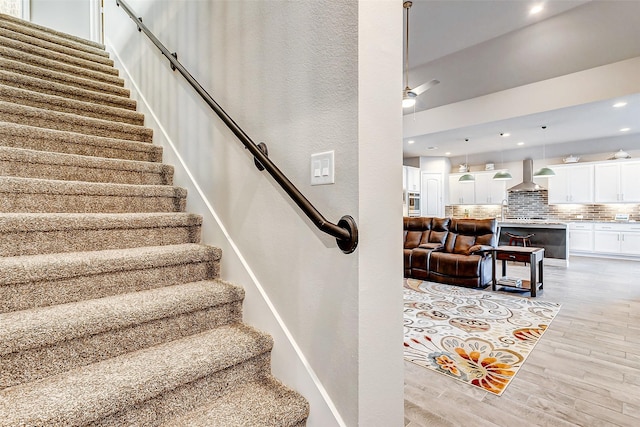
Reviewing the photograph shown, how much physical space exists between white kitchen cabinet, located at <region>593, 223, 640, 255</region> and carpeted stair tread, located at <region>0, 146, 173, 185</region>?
33.2 feet

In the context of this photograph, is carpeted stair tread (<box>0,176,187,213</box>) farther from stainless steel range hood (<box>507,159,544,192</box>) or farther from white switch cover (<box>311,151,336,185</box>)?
stainless steel range hood (<box>507,159,544,192</box>)

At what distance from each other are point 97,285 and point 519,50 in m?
5.94

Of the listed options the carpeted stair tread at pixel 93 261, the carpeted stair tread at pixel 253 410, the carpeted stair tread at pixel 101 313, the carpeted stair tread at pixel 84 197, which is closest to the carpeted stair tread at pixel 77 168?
the carpeted stair tread at pixel 84 197

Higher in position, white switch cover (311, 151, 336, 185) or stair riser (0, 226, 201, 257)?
white switch cover (311, 151, 336, 185)

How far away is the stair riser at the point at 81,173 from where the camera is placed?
1779 mm

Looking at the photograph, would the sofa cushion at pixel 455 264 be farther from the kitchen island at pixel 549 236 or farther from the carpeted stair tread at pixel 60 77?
the carpeted stair tread at pixel 60 77

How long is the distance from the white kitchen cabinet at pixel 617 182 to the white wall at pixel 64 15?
11.6 metres

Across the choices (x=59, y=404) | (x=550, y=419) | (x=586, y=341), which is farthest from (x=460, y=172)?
(x=59, y=404)

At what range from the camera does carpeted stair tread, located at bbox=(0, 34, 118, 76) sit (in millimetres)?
2895

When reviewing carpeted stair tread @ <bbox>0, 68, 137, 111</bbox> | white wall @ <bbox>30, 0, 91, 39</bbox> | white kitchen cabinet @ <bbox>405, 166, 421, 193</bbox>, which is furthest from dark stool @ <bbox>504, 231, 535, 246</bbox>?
white wall @ <bbox>30, 0, 91, 39</bbox>

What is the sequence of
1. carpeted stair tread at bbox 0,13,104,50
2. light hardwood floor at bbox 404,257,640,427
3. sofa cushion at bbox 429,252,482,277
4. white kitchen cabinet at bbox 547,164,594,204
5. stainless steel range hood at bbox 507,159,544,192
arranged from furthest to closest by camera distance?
stainless steel range hood at bbox 507,159,544,192, white kitchen cabinet at bbox 547,164,594,204, sofa cushion at bbox 429,252,482,277, carpeted stair tread at bbox 0,13,104,50, light hardwood floor at bbox 404,257,640,427

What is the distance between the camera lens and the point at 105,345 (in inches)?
48.8

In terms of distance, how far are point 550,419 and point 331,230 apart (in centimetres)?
190

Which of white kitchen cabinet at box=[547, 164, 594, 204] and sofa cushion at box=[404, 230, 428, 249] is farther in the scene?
white kitchen cabinet at box=[547, 164, 594, 204]
